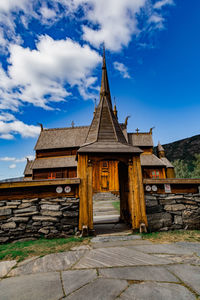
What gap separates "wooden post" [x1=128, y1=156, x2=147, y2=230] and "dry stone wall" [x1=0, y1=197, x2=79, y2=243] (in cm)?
222

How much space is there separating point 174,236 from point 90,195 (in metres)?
3.28

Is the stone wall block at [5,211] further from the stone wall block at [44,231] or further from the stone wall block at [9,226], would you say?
the stone wall block at [44,231]

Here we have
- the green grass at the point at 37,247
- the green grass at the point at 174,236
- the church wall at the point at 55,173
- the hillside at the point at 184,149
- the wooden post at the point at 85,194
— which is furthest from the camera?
the hillside at the point at 184,149

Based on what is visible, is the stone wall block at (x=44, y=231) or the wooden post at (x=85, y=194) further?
the wooden post at (x=85, y=194)

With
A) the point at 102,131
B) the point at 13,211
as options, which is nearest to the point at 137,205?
the point at 102,131

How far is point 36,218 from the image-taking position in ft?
18.2

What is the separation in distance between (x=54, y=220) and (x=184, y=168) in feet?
125

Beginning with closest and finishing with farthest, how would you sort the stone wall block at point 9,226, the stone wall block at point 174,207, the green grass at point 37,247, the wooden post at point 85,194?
the green grass at point 37,247
the stone wall block at point 9,226
the wooden post at point 85,194
the stone wall block at point 174,207

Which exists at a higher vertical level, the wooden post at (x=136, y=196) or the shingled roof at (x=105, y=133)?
the shingled roof at (x=105, y=133)

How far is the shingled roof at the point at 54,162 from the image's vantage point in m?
21.2

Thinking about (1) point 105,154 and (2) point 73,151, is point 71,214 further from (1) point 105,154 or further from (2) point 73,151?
(2) point 73,151

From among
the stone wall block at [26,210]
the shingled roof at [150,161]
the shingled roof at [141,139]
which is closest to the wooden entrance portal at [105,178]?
the shingled roof at [150,161]

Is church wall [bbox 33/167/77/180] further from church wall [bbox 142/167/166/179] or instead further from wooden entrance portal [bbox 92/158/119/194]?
church wall [bbox 142/167/166/179]

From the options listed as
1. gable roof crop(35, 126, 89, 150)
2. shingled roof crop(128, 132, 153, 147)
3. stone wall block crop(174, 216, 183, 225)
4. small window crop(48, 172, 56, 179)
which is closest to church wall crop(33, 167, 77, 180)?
small window crop(48, 172, 56, 179)
